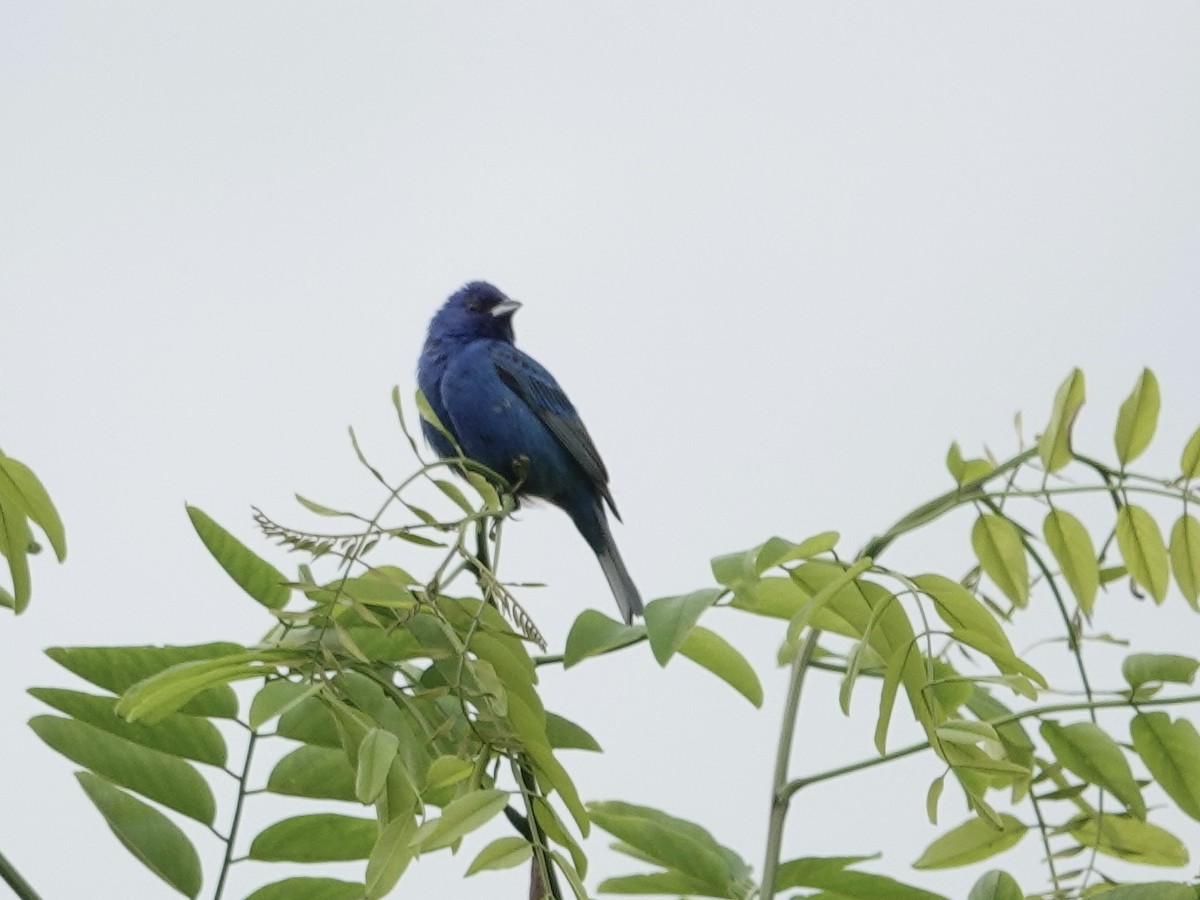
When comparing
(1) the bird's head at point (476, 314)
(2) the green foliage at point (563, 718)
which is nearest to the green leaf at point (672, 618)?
(2) the green foliage at point (563, 718)

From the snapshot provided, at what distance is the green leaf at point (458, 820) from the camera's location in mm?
1690

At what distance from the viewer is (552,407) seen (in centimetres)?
714

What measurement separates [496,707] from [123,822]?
55cm

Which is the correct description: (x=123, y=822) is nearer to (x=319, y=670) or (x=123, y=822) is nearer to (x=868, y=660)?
(x=319, y=670)

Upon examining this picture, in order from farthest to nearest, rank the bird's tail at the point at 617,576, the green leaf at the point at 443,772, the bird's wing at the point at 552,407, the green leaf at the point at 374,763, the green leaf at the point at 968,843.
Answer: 1. the bird's wing at the point at 552,407
2. the bird's tail at the point at 617,576
3. the green leaf at the point at 968,843
4. the green leaf at the point at 443,772
5. the green leaf at the point at 374,763

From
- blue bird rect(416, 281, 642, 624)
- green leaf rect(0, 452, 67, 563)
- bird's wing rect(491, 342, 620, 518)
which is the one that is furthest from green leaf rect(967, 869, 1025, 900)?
bird's wing rect(491, 342, 620, 518)

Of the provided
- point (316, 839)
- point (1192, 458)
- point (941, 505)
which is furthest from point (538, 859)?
point (1192, 458)

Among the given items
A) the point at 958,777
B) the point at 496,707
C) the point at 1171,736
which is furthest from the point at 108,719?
the point at 1171,736

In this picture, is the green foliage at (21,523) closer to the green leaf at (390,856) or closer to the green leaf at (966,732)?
the green leaf at (390,856)

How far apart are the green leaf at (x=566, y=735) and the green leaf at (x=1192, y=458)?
0.93 metres

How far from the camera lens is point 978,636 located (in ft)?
6.68

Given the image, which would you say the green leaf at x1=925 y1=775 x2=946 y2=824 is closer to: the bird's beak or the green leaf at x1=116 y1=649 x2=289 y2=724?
the green leaf at x1=116 y1=649 x2=289 y2=724

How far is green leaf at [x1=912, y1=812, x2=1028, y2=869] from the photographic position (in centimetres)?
231

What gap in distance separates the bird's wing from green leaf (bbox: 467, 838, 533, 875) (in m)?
5.09
